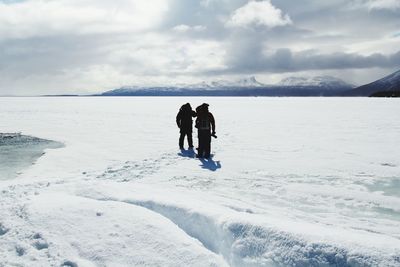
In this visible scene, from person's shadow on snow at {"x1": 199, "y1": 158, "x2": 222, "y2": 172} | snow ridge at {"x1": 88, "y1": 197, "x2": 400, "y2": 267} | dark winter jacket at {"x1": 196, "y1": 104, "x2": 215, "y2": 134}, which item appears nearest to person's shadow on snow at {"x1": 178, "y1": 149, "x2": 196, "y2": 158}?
person's shadow on snow at {"x1": 199, "y1": 158, "x2": 222, "y2": 172}

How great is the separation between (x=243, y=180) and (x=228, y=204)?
2.41 meters

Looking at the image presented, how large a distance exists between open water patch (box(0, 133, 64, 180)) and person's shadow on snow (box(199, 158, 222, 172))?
4.98 m

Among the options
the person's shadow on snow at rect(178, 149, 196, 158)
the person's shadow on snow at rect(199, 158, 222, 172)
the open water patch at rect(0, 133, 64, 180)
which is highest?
the open water patch at rect(0, 133, 64, 180)

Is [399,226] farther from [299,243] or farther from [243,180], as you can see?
[243,180]

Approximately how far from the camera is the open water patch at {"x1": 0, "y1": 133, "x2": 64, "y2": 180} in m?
10.6

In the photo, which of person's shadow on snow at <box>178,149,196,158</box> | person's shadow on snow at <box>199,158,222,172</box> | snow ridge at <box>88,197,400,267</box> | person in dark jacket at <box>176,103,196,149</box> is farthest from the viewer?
person in dark jacket at <box>176,103,196,149</box>

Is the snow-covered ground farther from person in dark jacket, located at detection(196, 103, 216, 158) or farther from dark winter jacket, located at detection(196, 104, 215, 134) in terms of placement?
dark winter jacket, located at detection(196, 104, 215, 134)

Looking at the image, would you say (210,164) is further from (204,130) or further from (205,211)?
(205,211)

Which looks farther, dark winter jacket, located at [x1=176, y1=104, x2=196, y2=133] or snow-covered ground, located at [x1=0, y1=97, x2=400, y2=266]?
dark winter jacket, located at [x1=176, y1=104, x2=196, y2=133]

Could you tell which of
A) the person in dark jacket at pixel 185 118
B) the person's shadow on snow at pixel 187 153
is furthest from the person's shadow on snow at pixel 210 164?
the person in dark jacket at pixel 185 118

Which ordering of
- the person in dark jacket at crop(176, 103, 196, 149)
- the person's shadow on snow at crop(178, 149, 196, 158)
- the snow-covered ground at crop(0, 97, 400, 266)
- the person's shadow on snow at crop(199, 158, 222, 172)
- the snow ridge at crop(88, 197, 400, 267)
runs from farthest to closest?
1. the person in dark jacket at crop(176, 103, 196, 149)
2. the person's shadow on snow at crop(178, 149, 196, 158)
3. the person's shadow on snow at crop(199, 158, 222, 172)
4. the snow-covered ground at crop(0, 97, 400, 266)
5. the snow ridge at crop(88, 197, 400, 267)

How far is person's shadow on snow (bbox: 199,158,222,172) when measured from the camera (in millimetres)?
10641

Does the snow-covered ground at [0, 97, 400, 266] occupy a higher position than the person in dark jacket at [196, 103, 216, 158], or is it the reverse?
the person in dark jacket at [196, 103, 216, 158]

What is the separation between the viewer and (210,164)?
11297 mm
